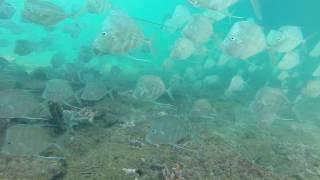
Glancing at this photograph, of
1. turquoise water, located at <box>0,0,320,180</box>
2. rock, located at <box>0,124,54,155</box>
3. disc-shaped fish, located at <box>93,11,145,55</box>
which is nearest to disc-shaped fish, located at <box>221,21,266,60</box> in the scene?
turquoise water, located at <box>0,0,320,180</box>

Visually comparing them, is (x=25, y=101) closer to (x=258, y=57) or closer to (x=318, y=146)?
(x=318, y=146)

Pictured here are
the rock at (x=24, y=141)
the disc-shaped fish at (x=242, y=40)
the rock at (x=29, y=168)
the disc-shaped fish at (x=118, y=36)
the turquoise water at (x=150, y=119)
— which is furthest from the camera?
the disc-shaped fish at (x=242, y=40)

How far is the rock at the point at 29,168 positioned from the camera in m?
4.95

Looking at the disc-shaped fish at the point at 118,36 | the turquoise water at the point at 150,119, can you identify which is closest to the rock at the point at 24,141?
the turquoise water at the point at 150,119

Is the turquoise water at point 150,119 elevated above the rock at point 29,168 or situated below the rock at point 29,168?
above

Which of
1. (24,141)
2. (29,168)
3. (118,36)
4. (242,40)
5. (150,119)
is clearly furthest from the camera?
(242,40)

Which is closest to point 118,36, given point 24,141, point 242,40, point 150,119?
point 150,119

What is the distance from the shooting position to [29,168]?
5133 millimetres

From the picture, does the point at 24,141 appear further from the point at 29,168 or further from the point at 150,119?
the point at 150,119

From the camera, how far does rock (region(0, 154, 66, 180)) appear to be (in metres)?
4.95

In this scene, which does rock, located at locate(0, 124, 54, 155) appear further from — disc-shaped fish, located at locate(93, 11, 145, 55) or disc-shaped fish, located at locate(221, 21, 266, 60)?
disc-shaped fish, located at locate(221, 21, 266, 60)

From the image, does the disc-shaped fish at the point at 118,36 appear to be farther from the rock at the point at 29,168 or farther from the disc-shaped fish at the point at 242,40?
the rock at the point at 29,168

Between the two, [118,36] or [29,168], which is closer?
[29,168]

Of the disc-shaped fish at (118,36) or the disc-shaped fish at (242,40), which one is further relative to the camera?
the disc-shaped fish at (242,40)
